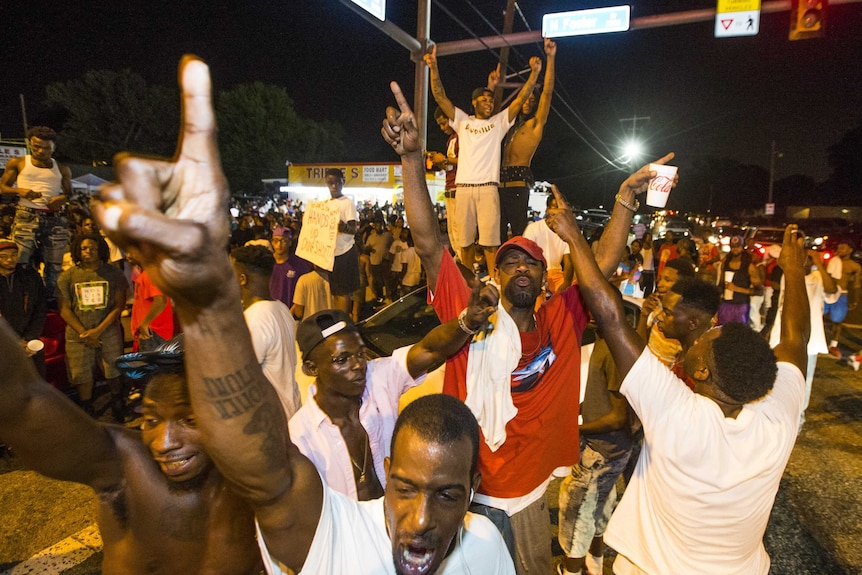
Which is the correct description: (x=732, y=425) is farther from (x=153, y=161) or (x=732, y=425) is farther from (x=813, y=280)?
(x=813, y=280)

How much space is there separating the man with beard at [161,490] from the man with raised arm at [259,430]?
1.82ft

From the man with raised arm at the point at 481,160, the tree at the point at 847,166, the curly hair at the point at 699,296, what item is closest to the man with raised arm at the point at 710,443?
the curly hair at the point at 699,296

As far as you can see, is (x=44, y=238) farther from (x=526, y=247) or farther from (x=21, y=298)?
(x=526, y=247)

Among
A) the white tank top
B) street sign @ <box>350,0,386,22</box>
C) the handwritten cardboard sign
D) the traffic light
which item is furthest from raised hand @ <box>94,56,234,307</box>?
the traffic light

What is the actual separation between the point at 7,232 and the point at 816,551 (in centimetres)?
943

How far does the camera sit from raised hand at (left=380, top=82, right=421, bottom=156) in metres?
2.48

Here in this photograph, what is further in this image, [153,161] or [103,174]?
[103,174]

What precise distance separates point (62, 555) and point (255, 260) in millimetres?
2443

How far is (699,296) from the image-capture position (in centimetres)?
296

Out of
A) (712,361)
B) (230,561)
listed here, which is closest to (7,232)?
(230,561)

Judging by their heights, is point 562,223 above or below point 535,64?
below

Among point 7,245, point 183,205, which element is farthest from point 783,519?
point 7,245

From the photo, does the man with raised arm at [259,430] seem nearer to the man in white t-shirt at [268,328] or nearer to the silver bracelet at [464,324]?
the silver bracelet at [464,324]

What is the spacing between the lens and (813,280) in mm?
6520
